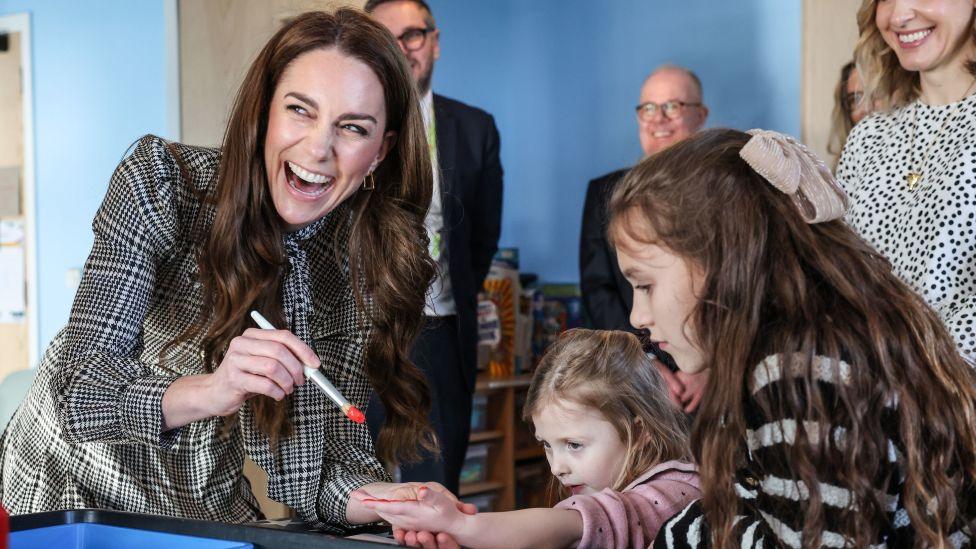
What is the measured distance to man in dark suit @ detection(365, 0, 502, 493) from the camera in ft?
8.69

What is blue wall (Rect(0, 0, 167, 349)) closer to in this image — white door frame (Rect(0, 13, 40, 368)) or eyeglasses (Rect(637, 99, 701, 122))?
white door frame (Rect(0, 13, 40, 368))

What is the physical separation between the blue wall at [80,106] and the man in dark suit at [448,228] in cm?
165

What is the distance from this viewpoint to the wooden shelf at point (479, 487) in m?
3.52

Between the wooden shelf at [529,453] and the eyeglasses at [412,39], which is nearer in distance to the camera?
the eyeglasses at [412,39]

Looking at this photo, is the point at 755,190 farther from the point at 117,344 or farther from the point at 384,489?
the point at 117,344

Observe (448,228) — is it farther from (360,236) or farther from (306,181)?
(306,181)

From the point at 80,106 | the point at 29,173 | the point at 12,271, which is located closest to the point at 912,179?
the point at 80,106

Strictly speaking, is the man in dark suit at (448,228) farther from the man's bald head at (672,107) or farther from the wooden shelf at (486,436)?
the wooden shelf at (486,436)

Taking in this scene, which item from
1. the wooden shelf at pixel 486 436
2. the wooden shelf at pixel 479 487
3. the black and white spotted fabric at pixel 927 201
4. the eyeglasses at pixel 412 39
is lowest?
the wooden shelf at pixel 479 487

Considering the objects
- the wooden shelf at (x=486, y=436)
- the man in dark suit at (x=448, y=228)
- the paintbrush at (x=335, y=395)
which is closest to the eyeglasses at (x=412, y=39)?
the man in dark suit at (x=448, y=228)

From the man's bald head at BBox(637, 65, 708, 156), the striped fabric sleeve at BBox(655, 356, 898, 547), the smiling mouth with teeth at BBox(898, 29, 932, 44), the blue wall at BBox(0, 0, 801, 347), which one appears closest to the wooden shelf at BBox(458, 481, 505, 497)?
the blue wall at BBox(0, 0, 801, 347)

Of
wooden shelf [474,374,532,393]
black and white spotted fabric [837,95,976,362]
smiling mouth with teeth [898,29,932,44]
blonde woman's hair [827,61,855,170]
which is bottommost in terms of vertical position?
wooden shelf [474,374,532,393]

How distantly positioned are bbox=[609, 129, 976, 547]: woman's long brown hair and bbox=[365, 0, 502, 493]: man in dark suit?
1.60 metres

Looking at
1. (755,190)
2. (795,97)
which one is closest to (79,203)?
(795,97)
